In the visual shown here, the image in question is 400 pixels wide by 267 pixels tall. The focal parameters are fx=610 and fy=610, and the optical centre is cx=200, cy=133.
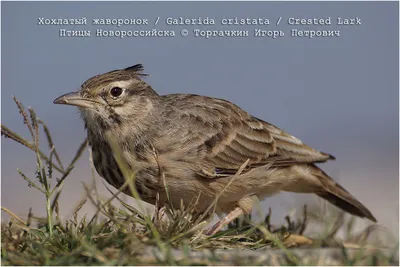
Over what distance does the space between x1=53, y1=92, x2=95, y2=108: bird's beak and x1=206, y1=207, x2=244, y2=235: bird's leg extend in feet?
5.74

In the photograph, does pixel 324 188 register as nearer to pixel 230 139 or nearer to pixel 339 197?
pixel 339 197

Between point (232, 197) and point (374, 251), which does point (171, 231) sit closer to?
point (374, 251)

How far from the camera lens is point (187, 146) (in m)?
6.39

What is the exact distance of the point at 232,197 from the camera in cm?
644

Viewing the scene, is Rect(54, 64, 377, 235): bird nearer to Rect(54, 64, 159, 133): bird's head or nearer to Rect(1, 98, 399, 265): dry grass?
Rect(54, 64, 159, 133): bird's head

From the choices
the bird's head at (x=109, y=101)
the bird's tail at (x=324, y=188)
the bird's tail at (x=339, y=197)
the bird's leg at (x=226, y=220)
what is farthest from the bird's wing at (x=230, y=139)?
the bird's head at (x=109, y=101)

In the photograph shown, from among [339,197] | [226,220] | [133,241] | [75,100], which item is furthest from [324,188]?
[133,241]

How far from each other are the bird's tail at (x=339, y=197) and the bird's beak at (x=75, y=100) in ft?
9.90

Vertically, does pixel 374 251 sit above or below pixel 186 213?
below

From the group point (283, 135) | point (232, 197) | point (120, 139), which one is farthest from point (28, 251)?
point (283, 135)

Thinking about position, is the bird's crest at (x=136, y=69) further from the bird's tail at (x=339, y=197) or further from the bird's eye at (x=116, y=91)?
the bird's tail at (x=339, y=197)

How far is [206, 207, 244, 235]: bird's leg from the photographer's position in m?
5.55

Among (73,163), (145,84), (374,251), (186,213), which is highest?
(145,84)

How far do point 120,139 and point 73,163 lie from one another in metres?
1.33
